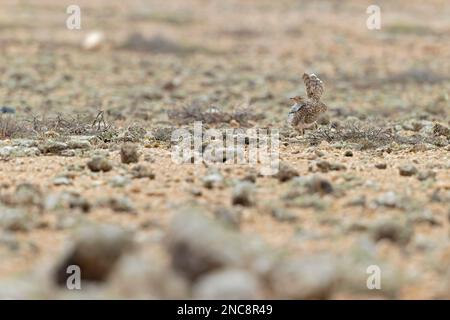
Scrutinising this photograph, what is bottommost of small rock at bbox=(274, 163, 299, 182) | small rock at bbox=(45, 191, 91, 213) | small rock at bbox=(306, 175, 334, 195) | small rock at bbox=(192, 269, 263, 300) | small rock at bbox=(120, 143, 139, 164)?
small rock at bbox=(192, 269, 263, 300)

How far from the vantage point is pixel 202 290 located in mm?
3447

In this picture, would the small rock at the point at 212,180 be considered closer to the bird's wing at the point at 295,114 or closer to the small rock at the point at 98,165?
the small rock at the point at 98,165

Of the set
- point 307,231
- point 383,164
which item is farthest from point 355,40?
point 307,231

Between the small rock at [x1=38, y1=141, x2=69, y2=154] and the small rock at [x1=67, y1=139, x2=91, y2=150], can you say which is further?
the small rock at [x1=67, y1=139, x2=91, y2=150]

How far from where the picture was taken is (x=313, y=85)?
7316 mm

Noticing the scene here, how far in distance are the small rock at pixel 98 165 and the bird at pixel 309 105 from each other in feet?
7.44

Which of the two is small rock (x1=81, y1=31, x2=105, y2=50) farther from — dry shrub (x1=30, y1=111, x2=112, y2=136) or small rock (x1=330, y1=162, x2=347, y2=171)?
small rock (x1=330, y1=162, x2=347, y2=171)

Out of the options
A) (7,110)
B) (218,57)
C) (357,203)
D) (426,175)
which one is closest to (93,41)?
(218,57)

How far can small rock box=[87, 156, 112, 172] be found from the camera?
5.57 meters

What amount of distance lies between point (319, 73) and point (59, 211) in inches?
460

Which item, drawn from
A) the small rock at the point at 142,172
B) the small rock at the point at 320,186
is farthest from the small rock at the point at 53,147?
the small rock at the point at 320,186

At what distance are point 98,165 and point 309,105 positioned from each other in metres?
2.42

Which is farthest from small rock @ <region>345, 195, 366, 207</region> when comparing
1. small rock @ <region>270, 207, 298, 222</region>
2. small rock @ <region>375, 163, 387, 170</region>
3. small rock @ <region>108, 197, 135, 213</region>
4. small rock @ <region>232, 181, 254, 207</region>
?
small rock @ <region>108, 197, 135, 213</region>

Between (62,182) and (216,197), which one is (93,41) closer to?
(62,182)
